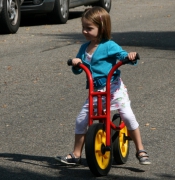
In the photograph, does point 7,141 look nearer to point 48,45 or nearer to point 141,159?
point 141,159

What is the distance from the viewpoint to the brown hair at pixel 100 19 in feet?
17.0

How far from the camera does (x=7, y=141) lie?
20.7 ft

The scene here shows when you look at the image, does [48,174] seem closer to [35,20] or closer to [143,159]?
[143,159]

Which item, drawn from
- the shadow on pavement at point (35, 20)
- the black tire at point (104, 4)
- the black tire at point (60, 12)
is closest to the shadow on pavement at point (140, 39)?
the black tire at point (60, 12)

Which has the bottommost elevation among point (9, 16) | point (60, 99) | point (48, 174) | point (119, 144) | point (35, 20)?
point (48, 174)

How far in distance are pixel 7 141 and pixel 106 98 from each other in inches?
59.9

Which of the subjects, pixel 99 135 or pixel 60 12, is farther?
pixel 60 12

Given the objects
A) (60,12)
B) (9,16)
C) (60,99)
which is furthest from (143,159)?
(60,12)

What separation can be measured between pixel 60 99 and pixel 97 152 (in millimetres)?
3208

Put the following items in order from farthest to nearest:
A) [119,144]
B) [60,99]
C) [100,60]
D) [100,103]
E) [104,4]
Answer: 1. [104,4]
2. [60,99]
3. [119,144]
4. [100,60]
5. [100,103]

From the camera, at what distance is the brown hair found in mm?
5184

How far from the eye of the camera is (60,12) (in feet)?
53.5

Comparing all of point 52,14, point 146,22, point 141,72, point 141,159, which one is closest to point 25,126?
point 141,159

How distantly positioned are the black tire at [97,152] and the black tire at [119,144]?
0.25m
